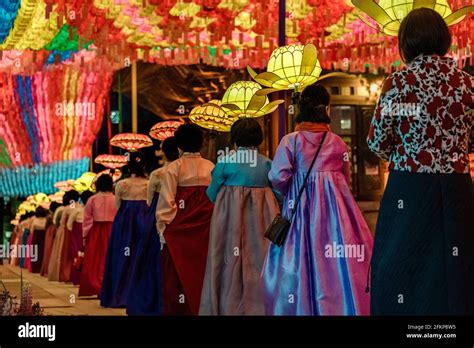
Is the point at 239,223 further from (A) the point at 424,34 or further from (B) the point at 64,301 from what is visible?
(B) the point at 64,301

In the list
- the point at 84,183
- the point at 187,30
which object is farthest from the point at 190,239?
the point at 84,183

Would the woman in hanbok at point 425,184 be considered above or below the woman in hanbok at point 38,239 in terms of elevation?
above

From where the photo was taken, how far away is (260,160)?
5887 mm

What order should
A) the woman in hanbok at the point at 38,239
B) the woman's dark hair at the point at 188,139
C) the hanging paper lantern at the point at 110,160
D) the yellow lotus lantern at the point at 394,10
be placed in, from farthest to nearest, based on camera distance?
the woman in hanbok at the point at 38,239 < the hanging paper lantern at the point at 110,160 < the woman's dark hair at the point at 188,139 < the yellow lotus lantern at the point at 394,10

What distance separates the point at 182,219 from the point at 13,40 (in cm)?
371

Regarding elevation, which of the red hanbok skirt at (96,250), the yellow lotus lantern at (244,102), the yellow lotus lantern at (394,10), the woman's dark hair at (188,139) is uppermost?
the yellow lotus lantern at (394,10)

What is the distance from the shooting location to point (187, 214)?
6.51m

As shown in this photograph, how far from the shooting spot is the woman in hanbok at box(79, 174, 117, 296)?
32.4ft

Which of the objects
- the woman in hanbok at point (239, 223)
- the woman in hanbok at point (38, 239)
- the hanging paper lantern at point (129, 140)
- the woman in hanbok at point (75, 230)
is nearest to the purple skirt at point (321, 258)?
the woman in hanbok at point (239, 223)

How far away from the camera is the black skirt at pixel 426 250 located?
369 cm

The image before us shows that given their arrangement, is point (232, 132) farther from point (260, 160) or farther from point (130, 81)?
point (130, 81)

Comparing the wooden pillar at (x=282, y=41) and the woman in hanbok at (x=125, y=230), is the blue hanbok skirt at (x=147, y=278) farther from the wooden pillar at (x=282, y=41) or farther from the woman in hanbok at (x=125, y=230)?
the wooden pillar at (x=282, y=41)

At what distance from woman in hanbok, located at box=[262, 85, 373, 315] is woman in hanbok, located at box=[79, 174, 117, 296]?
194 inches

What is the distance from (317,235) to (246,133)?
3.36 ft
